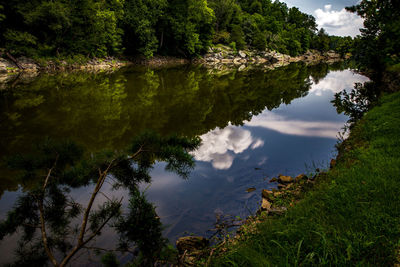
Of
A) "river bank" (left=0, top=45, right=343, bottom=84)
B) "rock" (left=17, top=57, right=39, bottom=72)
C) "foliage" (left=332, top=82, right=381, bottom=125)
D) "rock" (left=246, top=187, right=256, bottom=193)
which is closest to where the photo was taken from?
"rock" (left=246, top=187, right=256, bottom=193)

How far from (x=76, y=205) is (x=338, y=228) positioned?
2823mm

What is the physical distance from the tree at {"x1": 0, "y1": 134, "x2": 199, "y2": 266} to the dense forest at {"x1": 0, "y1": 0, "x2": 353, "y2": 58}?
13.8 metres

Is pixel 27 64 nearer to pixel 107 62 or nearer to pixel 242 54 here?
pixel 107 62

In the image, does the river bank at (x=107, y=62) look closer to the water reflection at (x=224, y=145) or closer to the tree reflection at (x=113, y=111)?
the tree reflection at (x=113, y=111)

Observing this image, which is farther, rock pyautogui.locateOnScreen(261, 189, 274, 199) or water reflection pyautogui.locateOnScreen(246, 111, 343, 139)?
water reflection pyautogui.locateOnScreen(246, 111, 343, 139)

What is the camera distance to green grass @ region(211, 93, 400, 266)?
1915 millimetres

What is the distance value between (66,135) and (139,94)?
6.56m

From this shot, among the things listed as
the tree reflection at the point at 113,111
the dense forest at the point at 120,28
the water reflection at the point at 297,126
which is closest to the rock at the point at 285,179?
the tree reflection at the point at 113,111

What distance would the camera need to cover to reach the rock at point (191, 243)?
3.07 m

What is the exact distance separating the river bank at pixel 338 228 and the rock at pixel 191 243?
30 cm

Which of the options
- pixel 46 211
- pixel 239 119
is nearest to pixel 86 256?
pixel 46 211

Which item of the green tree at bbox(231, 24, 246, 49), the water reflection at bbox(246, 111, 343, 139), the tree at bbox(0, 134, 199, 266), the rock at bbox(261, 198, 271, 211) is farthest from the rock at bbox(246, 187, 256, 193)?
the green tree at bbox(231, 24, 246, 49)

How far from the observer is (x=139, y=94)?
1293 cm

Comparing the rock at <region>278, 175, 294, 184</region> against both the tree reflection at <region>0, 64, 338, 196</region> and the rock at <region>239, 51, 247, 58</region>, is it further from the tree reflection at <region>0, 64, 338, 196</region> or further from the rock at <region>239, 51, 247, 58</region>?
the rock at <region>239, 51, 247, 58</region>
